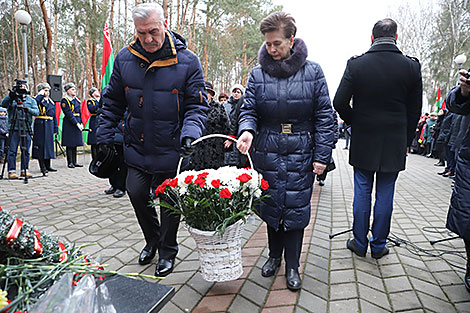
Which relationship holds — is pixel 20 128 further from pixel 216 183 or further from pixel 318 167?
pixel 318 167

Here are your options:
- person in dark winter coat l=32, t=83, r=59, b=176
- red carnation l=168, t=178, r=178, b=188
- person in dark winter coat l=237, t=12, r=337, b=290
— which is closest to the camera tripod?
person in dark winter coat l=32, t=83, r=59, b=176

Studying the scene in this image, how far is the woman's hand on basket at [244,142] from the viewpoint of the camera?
2184 mm

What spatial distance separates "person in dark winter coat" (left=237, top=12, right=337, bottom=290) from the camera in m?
2.16

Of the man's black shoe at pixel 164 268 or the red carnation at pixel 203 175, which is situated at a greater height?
the red carnation at pixel 203 175

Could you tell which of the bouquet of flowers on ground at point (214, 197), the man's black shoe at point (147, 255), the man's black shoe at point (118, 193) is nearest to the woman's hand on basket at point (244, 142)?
the bouquet of flowers on ground at point (214, 197)

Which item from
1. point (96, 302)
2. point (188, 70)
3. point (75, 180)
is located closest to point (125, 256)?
point (188, 70)

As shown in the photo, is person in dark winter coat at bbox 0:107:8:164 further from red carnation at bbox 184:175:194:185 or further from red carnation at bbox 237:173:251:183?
red carnation at bbox 237:173:251:183

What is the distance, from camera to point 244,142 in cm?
221

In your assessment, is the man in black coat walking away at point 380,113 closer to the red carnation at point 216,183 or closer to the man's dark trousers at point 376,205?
the man's dark trousers at point 376,205

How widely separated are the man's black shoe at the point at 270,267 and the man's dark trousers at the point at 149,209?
0.78 metres

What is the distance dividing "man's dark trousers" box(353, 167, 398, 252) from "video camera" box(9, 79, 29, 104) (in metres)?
6.68

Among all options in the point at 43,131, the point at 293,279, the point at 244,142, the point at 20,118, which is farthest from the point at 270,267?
the point at 43,131

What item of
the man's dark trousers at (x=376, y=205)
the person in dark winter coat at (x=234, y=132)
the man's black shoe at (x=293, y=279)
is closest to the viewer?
the man's black shoe at (x=293, y=279)

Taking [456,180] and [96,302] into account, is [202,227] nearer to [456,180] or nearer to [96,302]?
[96,302]
